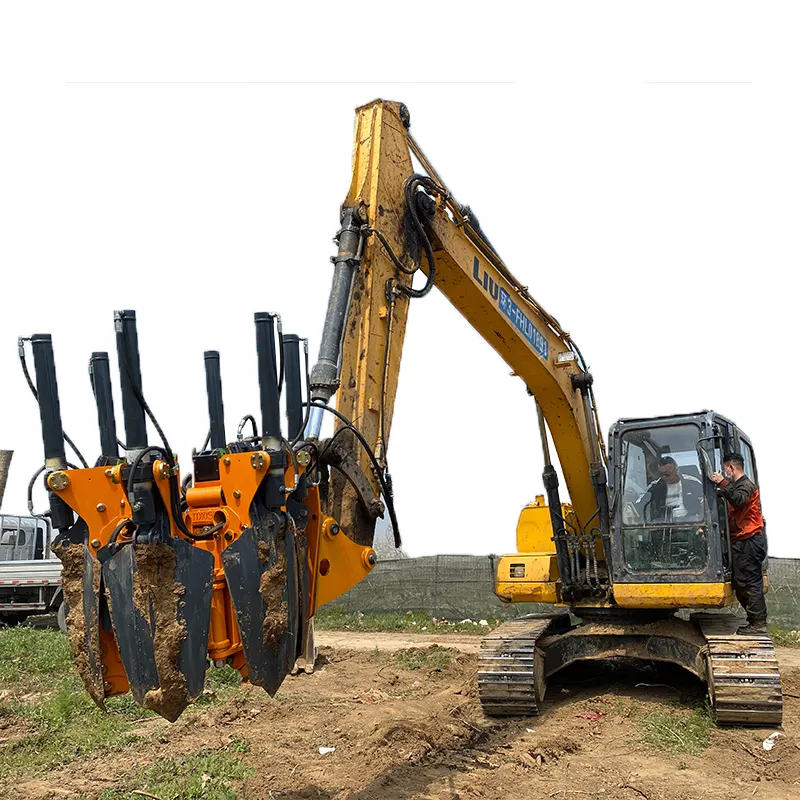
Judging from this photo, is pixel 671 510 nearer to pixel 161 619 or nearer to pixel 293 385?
pixel 293 385

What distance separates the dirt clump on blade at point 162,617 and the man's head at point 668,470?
520 centimetres

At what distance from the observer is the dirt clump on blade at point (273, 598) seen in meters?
4.05

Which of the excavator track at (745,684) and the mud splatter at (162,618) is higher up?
the mud splatter at (162,618)

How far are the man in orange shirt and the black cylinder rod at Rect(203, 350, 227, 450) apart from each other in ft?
15.7

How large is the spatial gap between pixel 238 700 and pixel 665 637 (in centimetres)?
407

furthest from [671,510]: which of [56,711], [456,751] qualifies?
[56,711]

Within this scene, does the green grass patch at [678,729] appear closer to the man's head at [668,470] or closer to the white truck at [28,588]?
the man's head at [668,470]

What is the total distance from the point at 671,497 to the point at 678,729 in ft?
6.66

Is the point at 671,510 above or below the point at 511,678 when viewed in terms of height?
above

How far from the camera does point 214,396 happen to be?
4.61 metres

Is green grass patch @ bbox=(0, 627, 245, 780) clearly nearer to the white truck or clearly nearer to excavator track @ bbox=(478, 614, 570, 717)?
excavator track @ bbox=(478, 614, 570, 717)

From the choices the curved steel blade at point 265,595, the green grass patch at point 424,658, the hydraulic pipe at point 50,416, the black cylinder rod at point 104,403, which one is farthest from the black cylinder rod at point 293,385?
the green grass patch at point 424,658

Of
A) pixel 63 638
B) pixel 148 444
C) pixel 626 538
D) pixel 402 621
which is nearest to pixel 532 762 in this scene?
pixel 626 538

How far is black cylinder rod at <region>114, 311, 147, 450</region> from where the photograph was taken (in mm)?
4020
